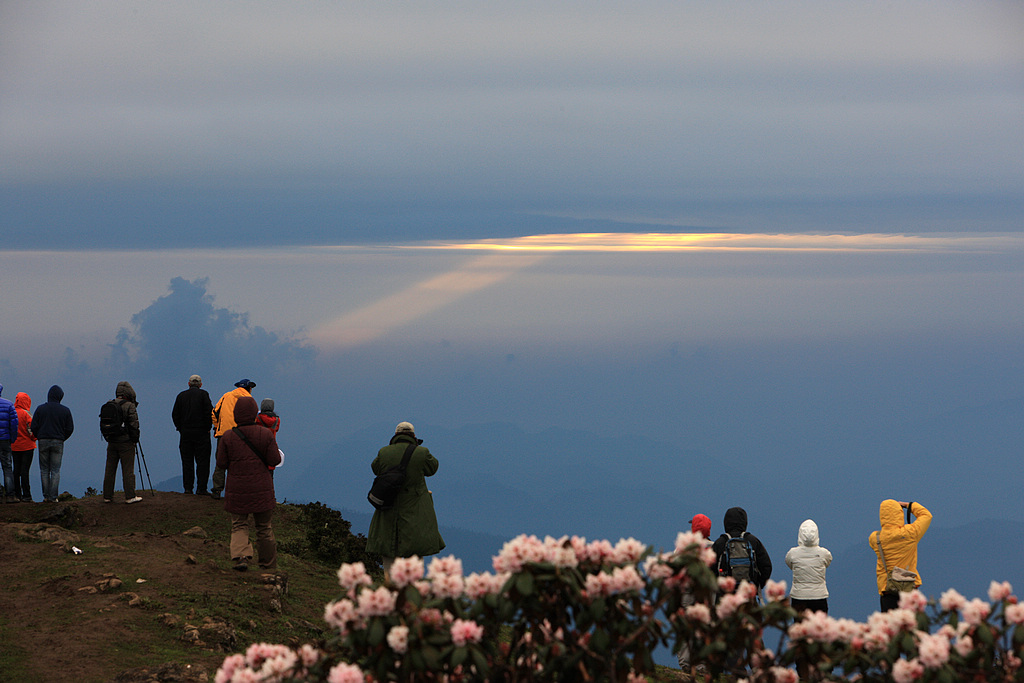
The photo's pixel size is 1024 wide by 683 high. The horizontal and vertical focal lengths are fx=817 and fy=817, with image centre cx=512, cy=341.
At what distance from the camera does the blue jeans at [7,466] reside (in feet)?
60.4

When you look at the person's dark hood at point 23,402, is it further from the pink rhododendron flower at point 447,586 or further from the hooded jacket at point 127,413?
the pink rhododendron flower at point 447,586

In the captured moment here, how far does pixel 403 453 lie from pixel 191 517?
8069 mm

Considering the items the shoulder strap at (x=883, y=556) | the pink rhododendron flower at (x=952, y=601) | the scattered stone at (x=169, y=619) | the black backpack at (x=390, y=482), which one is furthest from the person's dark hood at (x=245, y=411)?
the pink rhododendron flower at (x=952, y=601)

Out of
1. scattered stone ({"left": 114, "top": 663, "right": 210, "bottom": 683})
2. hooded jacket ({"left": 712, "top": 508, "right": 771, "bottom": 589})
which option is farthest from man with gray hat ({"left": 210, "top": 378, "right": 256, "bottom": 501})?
hooded jacket ({"left": 712, "top": 508, "right": 771, "bottom": 589})

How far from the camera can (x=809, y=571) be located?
10.9 metres

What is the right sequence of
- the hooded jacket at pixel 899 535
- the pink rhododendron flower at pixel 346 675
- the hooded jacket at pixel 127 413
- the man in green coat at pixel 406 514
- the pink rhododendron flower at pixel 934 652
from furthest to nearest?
the hooded jacket at pixel 127 413 → the man in green coat at pixel 406 514 → the hooded jacket at pixel 899 535 → the pink rhododendron flower at pixel 934 652 → the pink rhododendron flower at pixel 346 675

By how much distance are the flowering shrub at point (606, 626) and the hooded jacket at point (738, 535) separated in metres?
5.48

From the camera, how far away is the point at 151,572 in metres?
12.7

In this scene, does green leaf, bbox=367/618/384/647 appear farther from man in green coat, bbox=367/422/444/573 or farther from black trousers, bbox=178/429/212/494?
black trousers, bbox=178/429/212/494

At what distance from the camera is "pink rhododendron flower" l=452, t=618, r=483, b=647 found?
4.24m

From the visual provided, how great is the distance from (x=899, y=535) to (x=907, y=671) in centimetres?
788

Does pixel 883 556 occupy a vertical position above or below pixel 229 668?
below

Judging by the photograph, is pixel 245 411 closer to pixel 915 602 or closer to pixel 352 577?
pixel 352 577

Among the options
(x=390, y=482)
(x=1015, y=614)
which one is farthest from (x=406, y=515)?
(x=1015, y=614)
